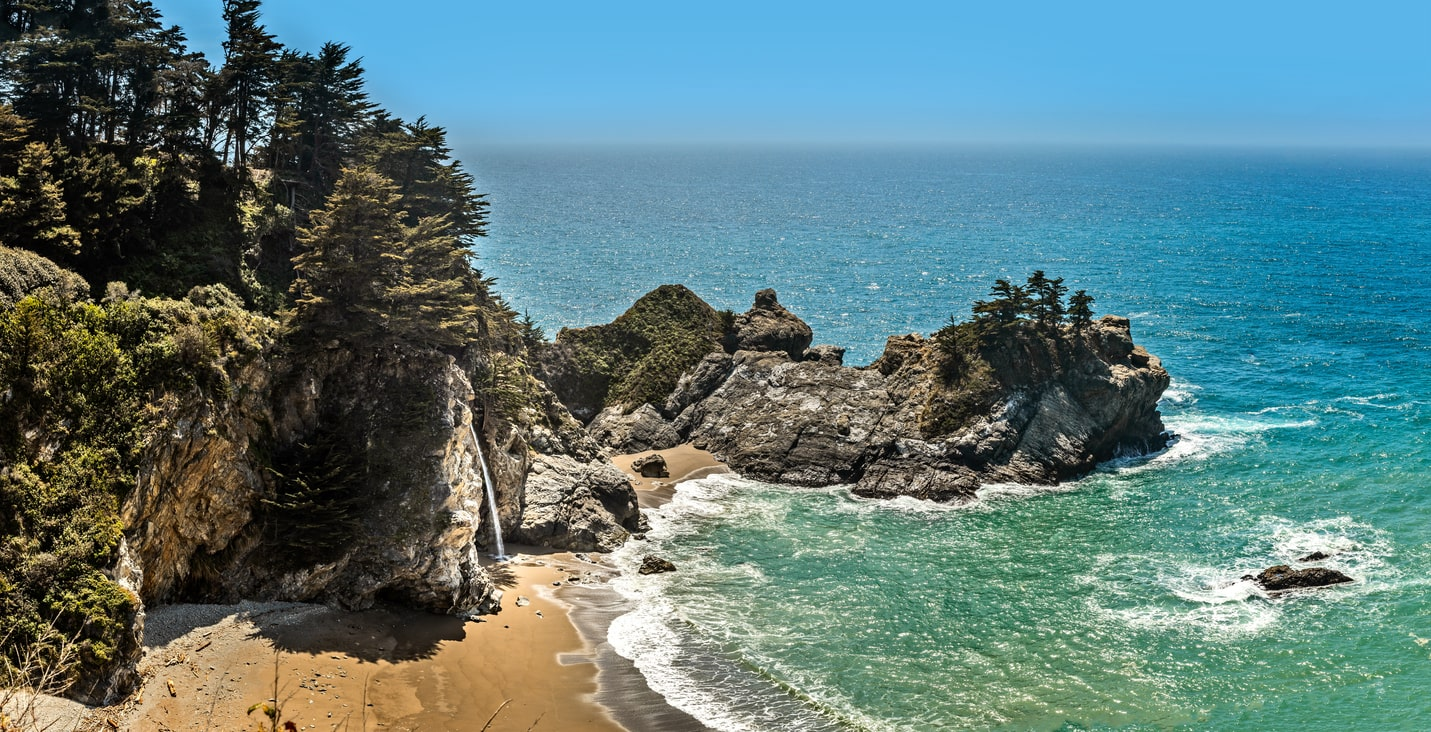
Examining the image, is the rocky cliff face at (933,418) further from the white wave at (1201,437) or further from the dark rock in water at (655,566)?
the dark rock in water at (655,566)

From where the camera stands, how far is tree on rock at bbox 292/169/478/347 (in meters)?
36.2

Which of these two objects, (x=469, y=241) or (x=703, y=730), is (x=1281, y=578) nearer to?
(x=703, y=730)

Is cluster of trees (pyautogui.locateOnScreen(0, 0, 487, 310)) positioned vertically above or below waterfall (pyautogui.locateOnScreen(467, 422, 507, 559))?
above

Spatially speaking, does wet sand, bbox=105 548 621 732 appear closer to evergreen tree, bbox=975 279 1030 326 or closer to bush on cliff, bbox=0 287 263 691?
bush on cliff, bbox=0 287 263 691

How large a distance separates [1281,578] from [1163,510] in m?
8.85

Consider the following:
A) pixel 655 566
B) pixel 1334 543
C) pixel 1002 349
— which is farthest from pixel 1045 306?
pixel 655 566

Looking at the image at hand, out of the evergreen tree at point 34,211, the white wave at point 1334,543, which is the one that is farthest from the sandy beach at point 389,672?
the white wave at point 1334,543

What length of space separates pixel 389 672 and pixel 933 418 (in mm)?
33226

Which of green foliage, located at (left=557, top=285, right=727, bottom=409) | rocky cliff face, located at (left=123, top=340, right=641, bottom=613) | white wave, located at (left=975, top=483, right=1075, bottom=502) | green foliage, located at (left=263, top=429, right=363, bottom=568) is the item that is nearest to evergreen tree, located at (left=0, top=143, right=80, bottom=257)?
rocky cliff face, located at (left=123, top=340, right=641, bottom=613)

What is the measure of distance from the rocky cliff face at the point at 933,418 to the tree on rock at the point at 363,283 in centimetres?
2390

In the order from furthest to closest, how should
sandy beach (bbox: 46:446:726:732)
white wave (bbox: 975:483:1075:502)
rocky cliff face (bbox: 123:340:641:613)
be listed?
white wave (bbox: 975:483:1075:502) → rocky cliff face (bbox: 123:340:641:613) → sandy beach (bbox: 46:446:726:732)

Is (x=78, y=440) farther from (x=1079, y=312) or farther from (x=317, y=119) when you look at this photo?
(x=1079, y=312)

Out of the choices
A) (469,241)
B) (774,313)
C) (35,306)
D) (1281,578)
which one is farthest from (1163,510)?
(35,306)

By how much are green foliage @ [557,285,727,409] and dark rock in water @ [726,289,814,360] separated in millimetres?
1408
